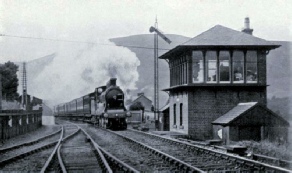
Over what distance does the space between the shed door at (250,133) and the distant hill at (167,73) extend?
57.1 meters

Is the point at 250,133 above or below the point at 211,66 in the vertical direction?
below

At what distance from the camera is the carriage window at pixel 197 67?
21.0 m

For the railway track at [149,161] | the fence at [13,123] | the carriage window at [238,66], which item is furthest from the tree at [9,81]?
the railway track at [149,161]

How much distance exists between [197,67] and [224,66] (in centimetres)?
153

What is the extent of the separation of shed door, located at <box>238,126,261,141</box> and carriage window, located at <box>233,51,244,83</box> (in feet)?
A: 11.6

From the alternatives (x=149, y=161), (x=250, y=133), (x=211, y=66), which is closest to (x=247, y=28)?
(x=211, y=66)

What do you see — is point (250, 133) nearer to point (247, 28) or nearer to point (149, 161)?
point (149, 161)

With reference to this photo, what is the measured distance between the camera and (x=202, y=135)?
2083 centimetres

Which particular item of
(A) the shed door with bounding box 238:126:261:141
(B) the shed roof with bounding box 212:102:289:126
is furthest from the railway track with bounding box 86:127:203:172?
(A) the shed door with bounding box 238:126:261:141

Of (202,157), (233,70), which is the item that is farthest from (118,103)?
(202,157)

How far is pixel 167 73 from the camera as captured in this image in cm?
11994

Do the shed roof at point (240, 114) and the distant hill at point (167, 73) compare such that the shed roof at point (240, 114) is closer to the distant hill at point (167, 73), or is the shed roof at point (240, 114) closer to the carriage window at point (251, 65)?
the carriage window at point (251, 65)

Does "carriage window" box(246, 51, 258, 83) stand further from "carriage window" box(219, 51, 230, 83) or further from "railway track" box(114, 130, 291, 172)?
"railway track" box(114, 130, 291, 172)

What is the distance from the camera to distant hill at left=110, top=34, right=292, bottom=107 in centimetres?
8838
